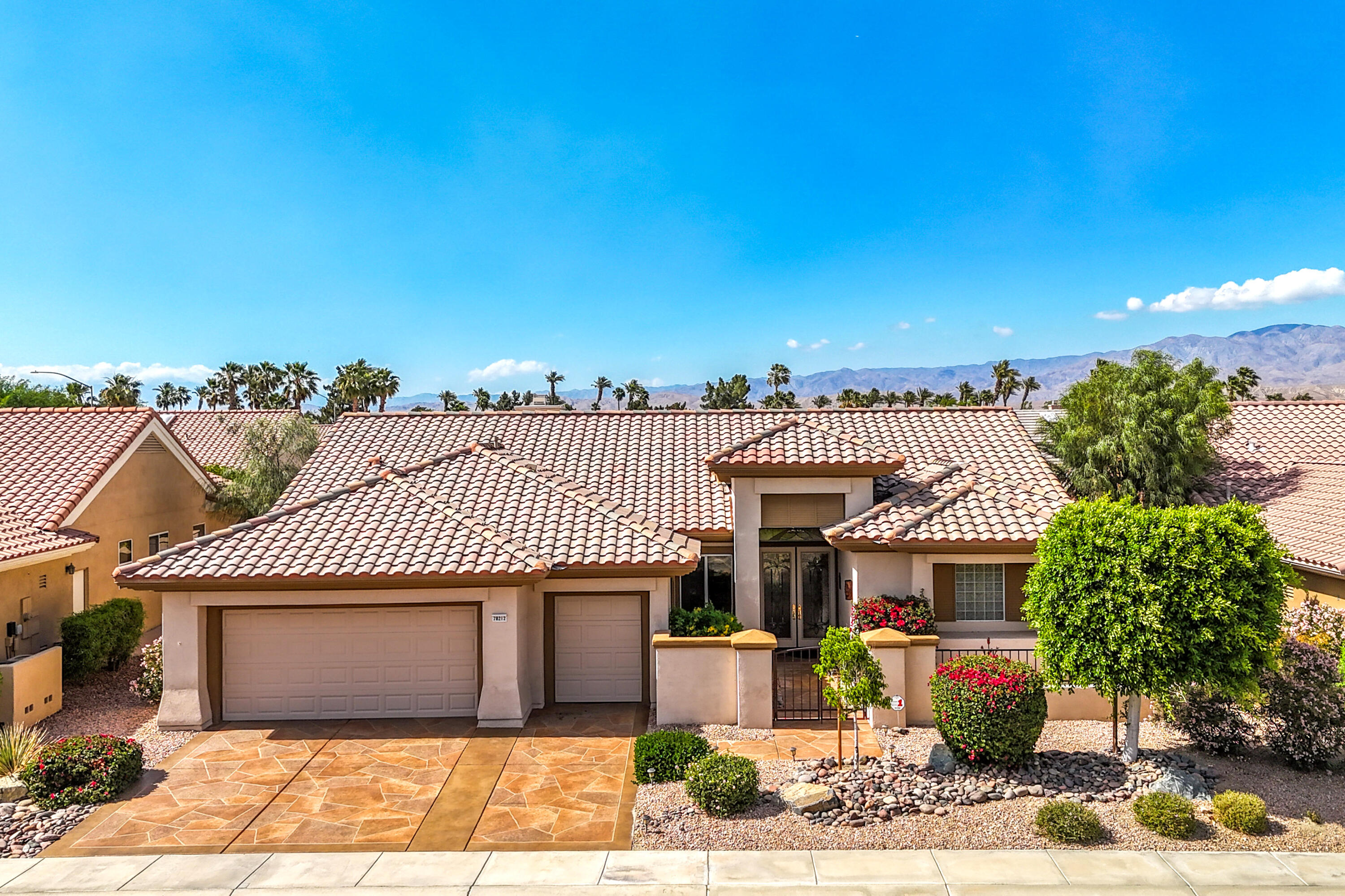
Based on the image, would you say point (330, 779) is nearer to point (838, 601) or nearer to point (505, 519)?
point (505, 519)

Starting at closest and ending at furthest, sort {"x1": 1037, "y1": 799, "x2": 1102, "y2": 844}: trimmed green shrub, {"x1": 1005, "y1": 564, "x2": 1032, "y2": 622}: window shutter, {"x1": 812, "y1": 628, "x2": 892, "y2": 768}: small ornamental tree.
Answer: {"x1": 1037, "y1": 799, "x2": 1102, "y2": 844}: trimmed green shrub < {"x1": 812, "y1": 628, "x2": 892, "y2": 768}: small ornamental tree < {"x1": 1005, "y1": 564, "x2": 1032, "y2": 622}: window shutter

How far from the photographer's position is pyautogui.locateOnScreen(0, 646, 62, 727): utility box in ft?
45.6

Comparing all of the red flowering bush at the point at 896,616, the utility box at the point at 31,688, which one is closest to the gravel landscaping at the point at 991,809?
the red flowering bush at the point at 896,616

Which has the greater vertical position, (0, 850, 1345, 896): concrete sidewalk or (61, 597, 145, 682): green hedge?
(61, 597, 145, 682): green hedge

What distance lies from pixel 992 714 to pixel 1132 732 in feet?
7.81

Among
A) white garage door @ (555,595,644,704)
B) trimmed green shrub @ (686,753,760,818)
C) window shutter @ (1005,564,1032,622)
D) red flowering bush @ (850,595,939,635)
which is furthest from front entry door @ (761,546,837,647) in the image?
trimmed green shrub @ (686,753,760,818)

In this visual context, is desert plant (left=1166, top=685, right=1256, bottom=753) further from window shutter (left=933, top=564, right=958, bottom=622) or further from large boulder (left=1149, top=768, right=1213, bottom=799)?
window shutter (left=933, top=564, right=958, bottom=622)

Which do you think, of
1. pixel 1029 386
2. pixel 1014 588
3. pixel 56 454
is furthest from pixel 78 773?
pixel 1029 386

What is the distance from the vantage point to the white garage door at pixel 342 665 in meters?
14.8

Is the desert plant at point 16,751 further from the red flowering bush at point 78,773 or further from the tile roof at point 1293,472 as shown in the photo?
the tile roof at point 1293,472

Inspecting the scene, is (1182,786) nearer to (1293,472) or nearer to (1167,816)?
(1167,816)

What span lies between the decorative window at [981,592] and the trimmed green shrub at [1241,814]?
5723 millimetres

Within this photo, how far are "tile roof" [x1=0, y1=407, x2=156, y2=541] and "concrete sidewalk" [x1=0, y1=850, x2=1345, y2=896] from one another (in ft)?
37.4

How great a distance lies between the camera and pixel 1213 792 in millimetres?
10797
